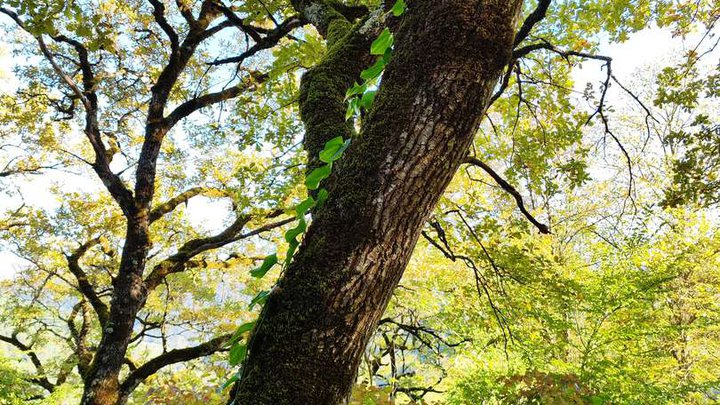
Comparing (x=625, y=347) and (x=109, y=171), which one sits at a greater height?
(x=109, y=171)

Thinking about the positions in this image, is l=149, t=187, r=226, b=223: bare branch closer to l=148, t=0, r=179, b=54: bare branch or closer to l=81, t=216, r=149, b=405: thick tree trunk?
l=81, t=216, r=149, b=405: thick tree trunk

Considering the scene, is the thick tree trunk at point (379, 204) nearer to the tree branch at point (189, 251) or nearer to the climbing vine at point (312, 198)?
the climbing vine at point (312, 198)

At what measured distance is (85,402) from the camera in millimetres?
4660

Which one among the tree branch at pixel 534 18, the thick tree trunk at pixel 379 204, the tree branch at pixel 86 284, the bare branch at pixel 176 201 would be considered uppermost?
the bare branch at pixel 176 201

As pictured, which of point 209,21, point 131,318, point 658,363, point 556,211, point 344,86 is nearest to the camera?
point 344,86

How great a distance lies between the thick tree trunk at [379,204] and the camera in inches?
29.2

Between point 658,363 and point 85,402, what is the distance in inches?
368

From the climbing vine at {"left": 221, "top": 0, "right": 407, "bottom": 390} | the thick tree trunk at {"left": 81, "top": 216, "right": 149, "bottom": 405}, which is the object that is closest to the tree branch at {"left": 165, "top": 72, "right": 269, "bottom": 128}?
the thick tree trunk at {"left": 81, "top": 216, "right": 149, "bottom": 405}

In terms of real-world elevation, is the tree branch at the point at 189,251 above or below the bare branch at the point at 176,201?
below

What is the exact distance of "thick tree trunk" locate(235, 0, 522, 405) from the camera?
2.44 ft

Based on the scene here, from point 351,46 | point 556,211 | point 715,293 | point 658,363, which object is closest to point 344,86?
point 351,46

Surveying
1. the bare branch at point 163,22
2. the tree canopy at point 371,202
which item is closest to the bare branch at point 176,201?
the tree canopy at point 371,202

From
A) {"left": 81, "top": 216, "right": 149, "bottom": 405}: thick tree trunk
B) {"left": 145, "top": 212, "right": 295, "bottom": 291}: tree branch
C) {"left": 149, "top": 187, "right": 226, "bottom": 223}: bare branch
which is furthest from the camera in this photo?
{"left": 149, "top": 187, "right": 226, "bottom": 223}: bare branch

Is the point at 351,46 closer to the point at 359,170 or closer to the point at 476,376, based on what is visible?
the point at 359,170
